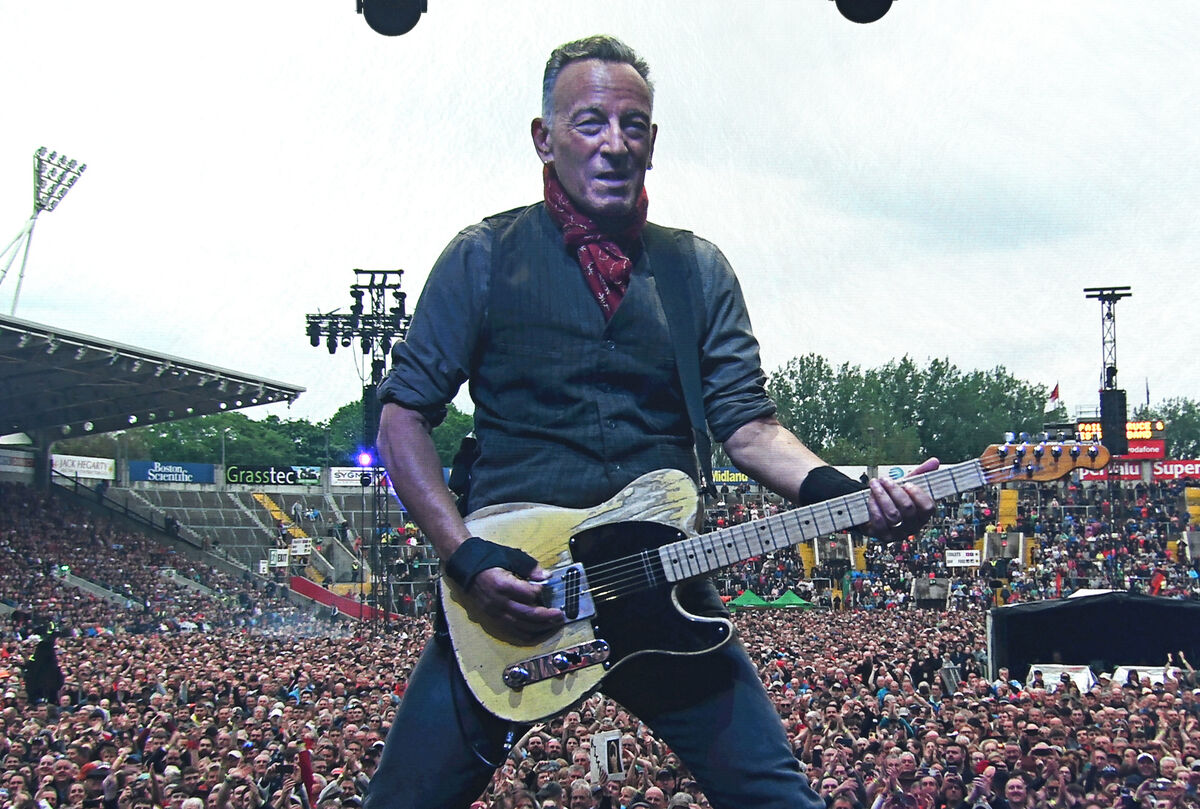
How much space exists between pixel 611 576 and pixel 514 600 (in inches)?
7.9

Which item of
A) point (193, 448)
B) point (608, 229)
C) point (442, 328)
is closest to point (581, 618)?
point (442, 328)

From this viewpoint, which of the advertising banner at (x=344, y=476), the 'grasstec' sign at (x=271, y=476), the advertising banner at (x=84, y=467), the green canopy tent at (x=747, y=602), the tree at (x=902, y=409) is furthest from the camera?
the tree at (x=902, y=409)

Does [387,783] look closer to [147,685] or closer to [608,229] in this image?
[608,229]

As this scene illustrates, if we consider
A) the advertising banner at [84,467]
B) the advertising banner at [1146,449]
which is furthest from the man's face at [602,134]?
the advertising banner at [1146,449]

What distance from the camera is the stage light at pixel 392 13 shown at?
5.12 meters

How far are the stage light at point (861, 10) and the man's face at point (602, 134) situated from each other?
2.99 metres

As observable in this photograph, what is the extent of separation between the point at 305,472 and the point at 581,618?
159 ft

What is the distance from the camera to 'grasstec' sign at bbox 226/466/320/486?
47.8 metres

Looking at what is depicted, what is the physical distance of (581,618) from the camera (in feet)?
7.39

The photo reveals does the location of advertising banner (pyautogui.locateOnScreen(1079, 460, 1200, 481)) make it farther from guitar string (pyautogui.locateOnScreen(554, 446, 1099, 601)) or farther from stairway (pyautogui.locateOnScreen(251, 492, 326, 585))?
guitar string (pyautogui.locateOnScreen(554, 446, 1099, 601))

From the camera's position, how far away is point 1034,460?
2391mm

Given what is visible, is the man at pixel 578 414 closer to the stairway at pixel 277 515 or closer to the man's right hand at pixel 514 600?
the man's right hand at pixel 514 600

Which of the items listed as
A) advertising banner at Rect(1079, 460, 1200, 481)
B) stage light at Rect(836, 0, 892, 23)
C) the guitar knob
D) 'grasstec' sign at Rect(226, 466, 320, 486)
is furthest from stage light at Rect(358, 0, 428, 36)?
'grasstec' sign at Rect(226, 466, 320, 486)

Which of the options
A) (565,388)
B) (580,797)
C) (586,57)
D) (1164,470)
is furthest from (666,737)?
(1164,470)
